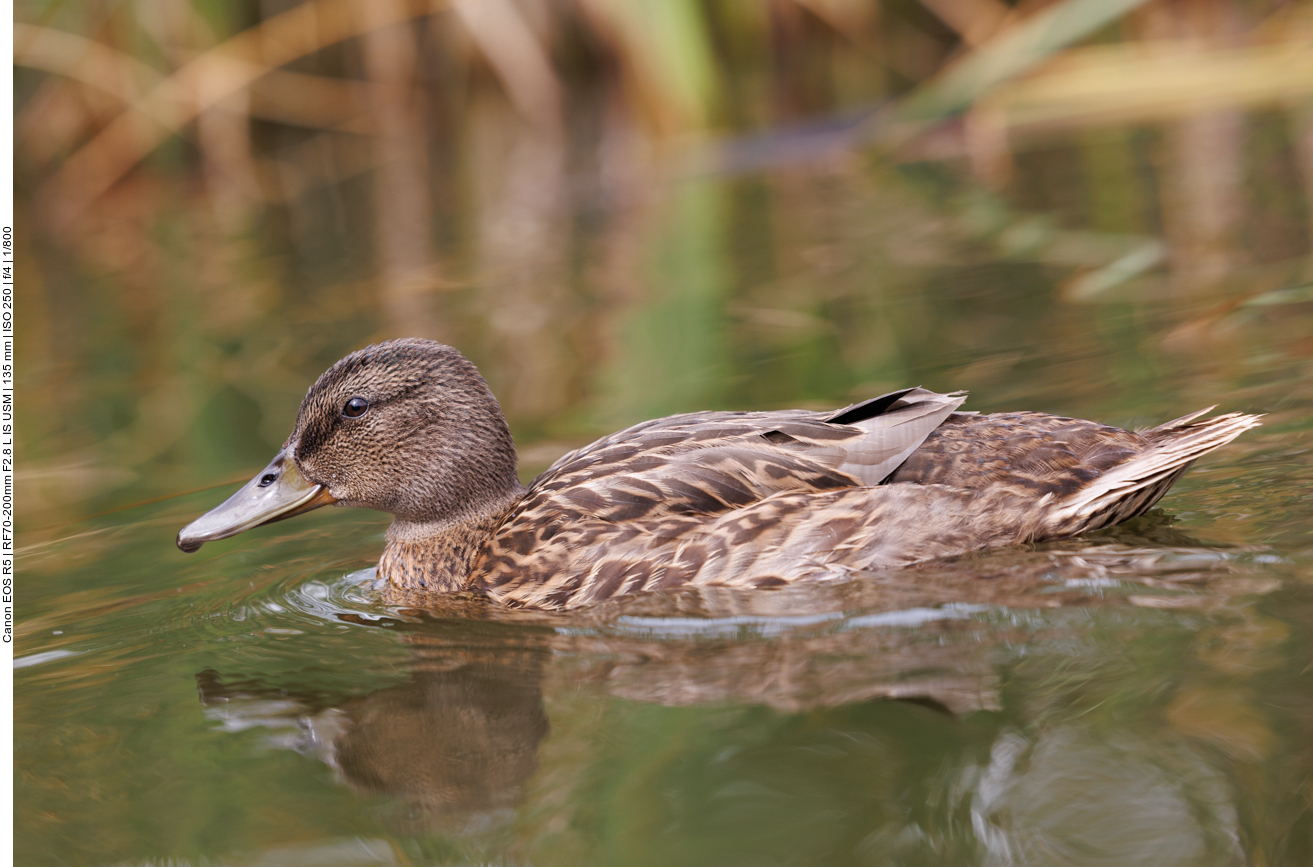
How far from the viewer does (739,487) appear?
15.8ft

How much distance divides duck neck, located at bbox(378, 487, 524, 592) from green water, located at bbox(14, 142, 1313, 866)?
21cm

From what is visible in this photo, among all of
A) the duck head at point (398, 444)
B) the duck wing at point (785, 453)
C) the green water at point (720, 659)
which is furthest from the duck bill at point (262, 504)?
the duck wing at point (785, 453)

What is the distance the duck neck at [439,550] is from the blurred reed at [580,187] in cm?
111

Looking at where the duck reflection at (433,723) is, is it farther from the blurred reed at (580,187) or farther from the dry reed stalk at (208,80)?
the dry reed stalk at (208,80)

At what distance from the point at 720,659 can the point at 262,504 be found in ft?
6.25

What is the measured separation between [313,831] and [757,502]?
2.00 meters

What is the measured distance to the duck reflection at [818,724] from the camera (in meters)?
3.06

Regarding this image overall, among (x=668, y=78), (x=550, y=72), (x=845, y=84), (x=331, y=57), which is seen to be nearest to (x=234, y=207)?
(x=331, y=57)

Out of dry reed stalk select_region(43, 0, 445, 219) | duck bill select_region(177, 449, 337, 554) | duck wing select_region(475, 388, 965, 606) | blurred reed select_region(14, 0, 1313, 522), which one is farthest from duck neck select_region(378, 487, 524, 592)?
dry reed stalk select_region(43, 0, 445, 219)

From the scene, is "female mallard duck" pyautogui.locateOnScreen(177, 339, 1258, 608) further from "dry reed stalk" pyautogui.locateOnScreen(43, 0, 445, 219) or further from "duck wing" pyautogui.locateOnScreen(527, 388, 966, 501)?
"dry reed stalk" pyautogui.locateOnScreen(43, 0, 445, 219)

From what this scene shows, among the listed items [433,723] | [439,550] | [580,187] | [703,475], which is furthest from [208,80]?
[433,723]

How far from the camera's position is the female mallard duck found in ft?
15.5

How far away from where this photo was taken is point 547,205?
13.1 metres

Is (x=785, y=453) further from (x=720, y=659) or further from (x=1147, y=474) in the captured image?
(x=1147, y=474)
